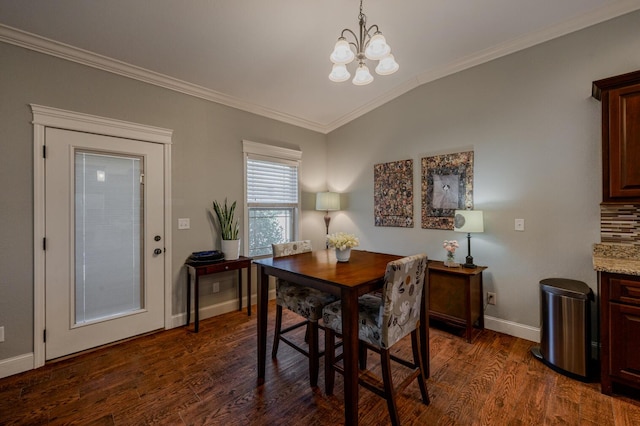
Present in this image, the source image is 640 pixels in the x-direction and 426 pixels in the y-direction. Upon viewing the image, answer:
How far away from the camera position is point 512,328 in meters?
2.90

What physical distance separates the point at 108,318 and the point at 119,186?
130cm

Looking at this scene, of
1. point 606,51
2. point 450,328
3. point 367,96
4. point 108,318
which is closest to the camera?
point 606,51

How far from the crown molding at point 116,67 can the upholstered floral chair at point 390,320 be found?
290 centimetres

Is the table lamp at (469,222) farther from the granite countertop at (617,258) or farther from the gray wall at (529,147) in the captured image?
the granite countertop at (617,258)

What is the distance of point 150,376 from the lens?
7.39 feet

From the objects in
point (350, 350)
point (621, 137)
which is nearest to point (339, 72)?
point (350, 350)

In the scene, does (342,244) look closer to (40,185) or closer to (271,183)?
(271,183)

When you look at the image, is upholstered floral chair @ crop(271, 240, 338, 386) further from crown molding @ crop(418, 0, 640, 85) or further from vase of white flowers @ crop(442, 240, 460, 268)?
crown molding @ crop(418, 0, 640, 85)

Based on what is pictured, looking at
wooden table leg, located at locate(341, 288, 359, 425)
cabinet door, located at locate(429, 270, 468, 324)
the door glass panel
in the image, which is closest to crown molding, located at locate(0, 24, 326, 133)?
the door glass panel

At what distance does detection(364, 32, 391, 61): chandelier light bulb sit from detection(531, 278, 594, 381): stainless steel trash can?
7.57ft

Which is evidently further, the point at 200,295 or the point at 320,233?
the point at 320,233

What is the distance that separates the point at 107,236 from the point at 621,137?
445 cm

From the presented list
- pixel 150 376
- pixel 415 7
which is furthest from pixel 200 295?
pixel 415 7

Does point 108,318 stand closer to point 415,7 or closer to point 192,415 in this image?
point 192,415
